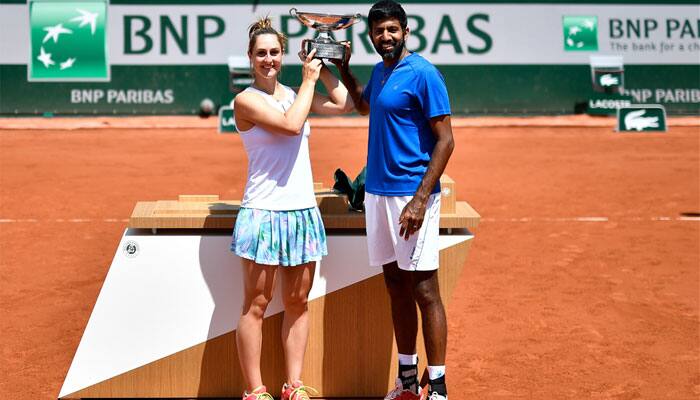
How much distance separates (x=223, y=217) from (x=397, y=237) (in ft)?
2.95

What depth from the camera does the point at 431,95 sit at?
145 inches

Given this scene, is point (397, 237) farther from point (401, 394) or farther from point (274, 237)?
point (401, 394)

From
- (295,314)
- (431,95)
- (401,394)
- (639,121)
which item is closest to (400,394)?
(401,394)

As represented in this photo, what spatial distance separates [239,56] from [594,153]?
8134 mm

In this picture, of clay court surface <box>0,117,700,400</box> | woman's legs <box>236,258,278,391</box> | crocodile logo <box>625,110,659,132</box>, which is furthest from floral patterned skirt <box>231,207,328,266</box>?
crocodile logo <box>625,110,659,132</box>

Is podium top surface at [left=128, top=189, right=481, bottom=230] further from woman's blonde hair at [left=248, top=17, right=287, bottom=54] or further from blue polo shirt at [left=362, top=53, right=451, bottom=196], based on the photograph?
woman's blonde hair at [left=248, top=17, right=287, bottom=54]

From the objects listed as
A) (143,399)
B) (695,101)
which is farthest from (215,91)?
(143,399)

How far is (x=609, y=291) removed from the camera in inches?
263

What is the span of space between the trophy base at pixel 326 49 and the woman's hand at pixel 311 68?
2cm

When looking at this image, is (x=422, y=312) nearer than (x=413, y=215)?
No

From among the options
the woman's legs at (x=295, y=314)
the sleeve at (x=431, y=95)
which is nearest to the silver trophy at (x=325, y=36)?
the sleeve at (x=431, y=95)

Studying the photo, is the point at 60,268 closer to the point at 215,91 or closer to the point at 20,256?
the point at 20,256

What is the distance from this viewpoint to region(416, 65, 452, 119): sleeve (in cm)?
370

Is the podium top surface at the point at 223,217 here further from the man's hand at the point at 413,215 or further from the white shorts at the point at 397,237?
the man's hand at the point at 413,215
